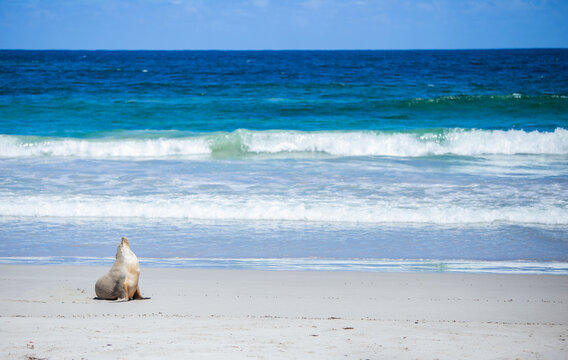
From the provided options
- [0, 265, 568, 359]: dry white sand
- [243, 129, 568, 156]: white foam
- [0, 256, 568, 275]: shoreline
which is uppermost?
[243, 129, 568, 156]: white foam

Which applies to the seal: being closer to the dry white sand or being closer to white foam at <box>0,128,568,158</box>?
the dry white sand

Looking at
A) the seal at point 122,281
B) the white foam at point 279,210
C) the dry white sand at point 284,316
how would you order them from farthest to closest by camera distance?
the white foam at point 279,210
the seal at point 122,281
the dry white sand at point 284,316

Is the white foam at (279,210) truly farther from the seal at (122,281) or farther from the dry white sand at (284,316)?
the seal at (122,281)

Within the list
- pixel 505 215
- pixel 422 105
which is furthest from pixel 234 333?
pixel 422 105

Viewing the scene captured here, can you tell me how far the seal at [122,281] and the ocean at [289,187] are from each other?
1.36 meters

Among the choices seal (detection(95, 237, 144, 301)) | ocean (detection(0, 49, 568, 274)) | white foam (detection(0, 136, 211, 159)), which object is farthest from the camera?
white foam (detection(0, 136, 211, 159))

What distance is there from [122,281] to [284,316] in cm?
138

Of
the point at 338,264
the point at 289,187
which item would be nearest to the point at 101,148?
the point at 289,187

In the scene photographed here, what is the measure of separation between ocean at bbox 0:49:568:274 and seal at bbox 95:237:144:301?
1364mm

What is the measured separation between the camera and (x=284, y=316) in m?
4.45

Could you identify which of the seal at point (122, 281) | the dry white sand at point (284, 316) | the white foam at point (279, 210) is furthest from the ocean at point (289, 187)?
the seal at point (122, 281)

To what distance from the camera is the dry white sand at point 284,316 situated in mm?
3488

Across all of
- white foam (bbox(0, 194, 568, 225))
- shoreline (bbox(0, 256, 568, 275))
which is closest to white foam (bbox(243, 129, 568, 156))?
white foam (bbox(0, 194, 568, 225))

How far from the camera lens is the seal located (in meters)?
4.80
